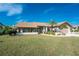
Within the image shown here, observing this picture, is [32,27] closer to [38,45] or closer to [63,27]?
[38,45]

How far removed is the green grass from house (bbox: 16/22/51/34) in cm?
9

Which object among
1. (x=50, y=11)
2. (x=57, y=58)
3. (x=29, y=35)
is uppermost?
(x=50, y=11)

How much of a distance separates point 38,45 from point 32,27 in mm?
322

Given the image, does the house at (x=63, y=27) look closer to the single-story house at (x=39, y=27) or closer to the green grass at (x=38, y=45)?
the single-story house at (x=39, y=27)

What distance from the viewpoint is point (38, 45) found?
5734 mm

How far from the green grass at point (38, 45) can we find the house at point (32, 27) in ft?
0.28

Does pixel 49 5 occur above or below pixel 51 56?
above

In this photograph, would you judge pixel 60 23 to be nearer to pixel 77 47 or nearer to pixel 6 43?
pixel 77 47

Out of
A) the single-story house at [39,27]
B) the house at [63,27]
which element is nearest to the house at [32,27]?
the single-story house at [39,27]

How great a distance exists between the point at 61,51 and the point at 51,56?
187mm

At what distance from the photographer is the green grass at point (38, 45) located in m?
5.66

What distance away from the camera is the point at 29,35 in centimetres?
582

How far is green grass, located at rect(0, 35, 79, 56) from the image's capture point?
5.66 meters

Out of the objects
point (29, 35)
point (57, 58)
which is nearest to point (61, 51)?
point (57, 58)
